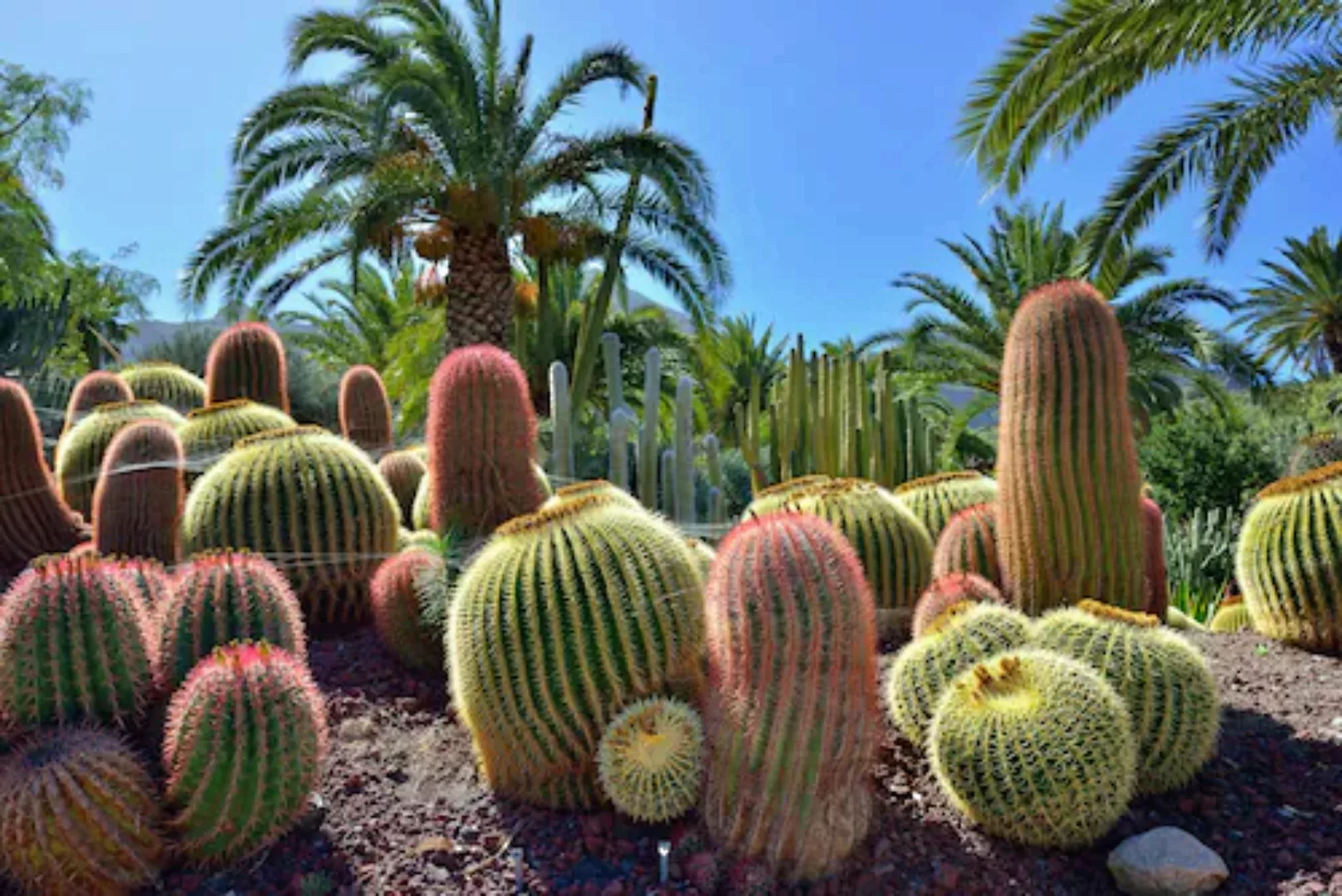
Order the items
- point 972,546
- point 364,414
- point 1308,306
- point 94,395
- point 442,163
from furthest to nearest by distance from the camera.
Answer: point 1308,306 → point 442,163 → point 364,414 → point 94,395 → point 972,546

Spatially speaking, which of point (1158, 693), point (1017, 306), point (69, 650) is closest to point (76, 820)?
point (69, 650)

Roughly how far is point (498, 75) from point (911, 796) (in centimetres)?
1227

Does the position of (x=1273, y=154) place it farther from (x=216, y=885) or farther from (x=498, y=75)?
(x=216, y=885)

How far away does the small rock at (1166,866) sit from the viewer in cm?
304

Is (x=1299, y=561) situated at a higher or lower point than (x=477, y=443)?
lower

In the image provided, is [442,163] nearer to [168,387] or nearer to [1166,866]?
[168,387]

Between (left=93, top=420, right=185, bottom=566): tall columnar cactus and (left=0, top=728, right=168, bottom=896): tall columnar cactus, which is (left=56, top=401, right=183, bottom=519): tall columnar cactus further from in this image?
(left=0, top=728, right=168, bottom=896): tall columnar cactus

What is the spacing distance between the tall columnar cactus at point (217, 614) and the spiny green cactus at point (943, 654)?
2.08 meters

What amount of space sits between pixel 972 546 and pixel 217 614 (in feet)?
10.6

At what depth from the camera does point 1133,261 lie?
61.8 feet

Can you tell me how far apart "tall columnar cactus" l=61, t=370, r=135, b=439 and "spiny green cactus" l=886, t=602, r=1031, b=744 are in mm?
5675

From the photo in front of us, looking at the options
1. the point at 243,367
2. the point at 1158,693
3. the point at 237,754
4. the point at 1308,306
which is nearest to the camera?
the point at 237,754

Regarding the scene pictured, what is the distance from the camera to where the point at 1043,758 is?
312 cm

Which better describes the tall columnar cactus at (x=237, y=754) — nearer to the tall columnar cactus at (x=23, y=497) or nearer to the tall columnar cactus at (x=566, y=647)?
the tall columnar cactus at (x=566, y=647)
